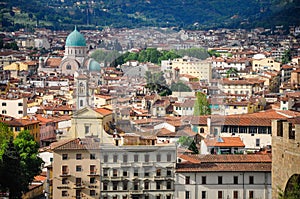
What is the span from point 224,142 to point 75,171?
372cm

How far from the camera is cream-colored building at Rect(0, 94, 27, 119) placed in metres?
31.8

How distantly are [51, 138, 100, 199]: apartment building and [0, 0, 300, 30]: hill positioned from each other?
→ 261 feet

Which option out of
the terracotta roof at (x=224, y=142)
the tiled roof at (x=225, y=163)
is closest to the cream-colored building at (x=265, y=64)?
the terracotta roof at (x=224, y=142)

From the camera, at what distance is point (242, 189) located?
Answer: 18500 mm

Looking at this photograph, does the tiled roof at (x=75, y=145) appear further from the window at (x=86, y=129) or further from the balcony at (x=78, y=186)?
the balcony at (x=78, y=186)

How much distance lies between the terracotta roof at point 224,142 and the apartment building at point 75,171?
9.12 ft

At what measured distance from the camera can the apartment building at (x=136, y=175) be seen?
18.3 metres

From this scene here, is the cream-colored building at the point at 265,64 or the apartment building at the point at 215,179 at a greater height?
the cream-colored building at the point at 265,64

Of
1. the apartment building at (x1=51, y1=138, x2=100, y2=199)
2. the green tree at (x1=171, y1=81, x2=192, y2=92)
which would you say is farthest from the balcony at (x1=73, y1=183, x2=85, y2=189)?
the green tree at (x1=171, y1=81, x2=192, y2=92)

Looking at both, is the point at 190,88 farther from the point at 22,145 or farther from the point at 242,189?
the point at 22,145

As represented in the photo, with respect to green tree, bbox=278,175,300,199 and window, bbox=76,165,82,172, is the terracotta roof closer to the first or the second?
window, bbox=76,165,82,172

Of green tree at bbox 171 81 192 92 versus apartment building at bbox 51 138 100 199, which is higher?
green tree at bbox 171 81 192 92

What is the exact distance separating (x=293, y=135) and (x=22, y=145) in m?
12.3

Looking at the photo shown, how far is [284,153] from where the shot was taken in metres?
11.8
